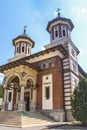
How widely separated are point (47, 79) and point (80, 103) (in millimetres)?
6241

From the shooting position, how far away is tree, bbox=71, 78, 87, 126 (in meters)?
13.6

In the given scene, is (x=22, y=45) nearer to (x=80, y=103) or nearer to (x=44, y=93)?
(x=44, y=93)

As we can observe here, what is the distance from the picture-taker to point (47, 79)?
19.4 m

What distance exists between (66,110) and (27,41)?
13348 millimetres

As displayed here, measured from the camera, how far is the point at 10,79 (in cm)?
2019

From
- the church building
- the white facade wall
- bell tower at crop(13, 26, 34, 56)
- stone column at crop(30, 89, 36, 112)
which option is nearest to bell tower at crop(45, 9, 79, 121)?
the church building

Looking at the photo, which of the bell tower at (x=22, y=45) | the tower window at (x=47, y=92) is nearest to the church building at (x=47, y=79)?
the tower window at (x=47, y=92)

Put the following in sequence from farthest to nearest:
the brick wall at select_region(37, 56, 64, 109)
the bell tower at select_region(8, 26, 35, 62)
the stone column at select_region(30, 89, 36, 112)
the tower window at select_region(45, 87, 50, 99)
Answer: the bell tower at select_region(8, 26, 35, 62) < the stone column at select_region(30, 89, 36, 112) < the tower window at select_region(45, 87, 50, 99) < the brick wall at select_region(37, 56, 64, 109)

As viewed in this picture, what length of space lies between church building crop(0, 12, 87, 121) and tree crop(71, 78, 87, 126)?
312cm

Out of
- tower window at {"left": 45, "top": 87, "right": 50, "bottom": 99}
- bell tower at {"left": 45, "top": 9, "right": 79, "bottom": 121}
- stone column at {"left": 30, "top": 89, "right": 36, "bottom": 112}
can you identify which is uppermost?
bell tower at {"left": 45, "top": 9, "right": 79, "bottom": 121}

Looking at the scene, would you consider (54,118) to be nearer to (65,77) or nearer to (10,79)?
(65,77)

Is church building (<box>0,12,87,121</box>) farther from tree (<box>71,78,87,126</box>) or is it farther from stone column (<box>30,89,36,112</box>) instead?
tree (<box>71,78,87,126</box>)

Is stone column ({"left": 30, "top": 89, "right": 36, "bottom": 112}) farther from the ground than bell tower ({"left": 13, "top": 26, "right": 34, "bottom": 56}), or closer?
closer

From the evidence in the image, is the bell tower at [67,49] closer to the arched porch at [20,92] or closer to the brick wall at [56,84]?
the brick wall at [56,84]
